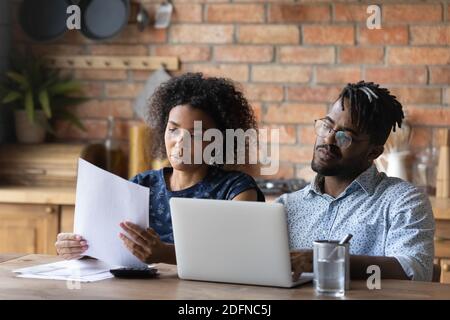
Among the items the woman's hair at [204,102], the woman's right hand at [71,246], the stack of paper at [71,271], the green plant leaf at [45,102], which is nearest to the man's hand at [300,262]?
the stack of paper at [71,271]

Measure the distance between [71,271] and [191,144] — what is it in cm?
54

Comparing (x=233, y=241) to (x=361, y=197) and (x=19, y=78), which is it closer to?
(x=361, y=197)

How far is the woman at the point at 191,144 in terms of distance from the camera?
265 cm

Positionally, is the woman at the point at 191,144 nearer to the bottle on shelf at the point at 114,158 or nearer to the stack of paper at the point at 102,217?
the stack of paper at the point at 102,217

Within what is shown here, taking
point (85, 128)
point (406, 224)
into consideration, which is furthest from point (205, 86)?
point (85, 128)

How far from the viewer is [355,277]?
7.26 ft

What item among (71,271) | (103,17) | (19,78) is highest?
(103,17)

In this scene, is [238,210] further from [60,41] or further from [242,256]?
[60,41]

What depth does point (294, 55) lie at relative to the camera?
4.10m

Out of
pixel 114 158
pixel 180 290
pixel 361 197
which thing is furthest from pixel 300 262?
pixel 114 158

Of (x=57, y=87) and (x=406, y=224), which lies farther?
(x=57, y=87)

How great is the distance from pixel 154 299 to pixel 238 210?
11.4 inches

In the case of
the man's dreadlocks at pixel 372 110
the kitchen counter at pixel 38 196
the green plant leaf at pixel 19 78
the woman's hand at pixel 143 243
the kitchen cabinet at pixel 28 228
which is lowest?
the kitchen cabinet at pixel 28 228

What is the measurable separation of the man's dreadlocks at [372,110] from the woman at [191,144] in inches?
15.6
